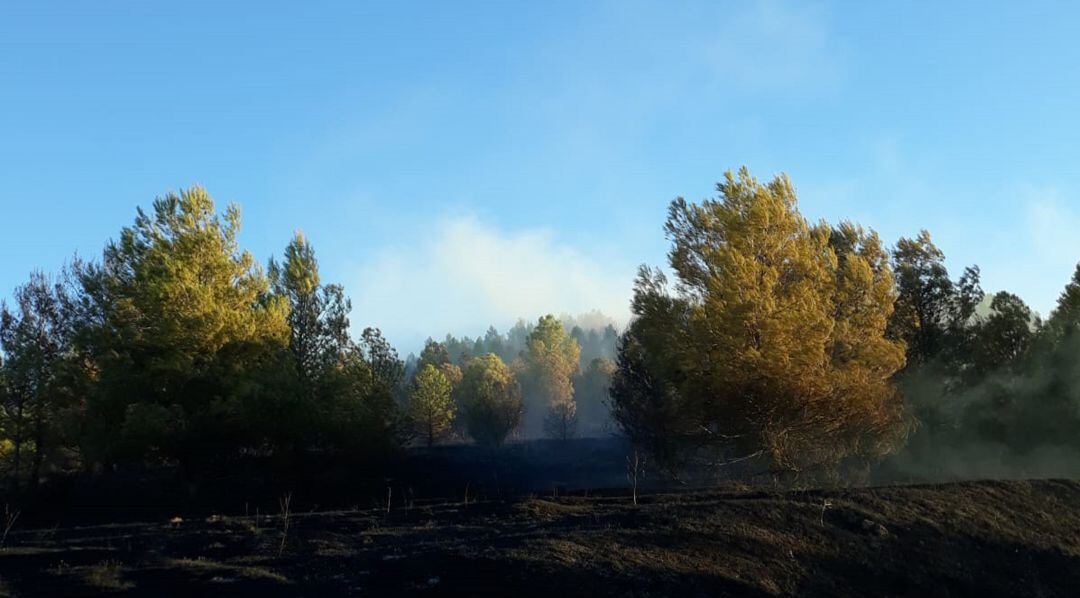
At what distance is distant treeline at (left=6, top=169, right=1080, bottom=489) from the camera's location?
2058cm

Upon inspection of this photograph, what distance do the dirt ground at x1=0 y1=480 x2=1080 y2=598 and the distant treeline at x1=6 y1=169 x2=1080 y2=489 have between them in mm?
4242

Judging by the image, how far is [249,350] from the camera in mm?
25547

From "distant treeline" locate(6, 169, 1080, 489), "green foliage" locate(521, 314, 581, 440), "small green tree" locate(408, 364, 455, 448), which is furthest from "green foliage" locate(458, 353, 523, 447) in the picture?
"green foliage" locate(521, 314, 581, 440)

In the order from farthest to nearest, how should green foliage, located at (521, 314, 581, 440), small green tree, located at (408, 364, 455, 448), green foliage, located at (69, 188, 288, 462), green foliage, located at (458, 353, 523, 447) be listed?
green foliage, located at (521, 314, 581, 440), green foliage, located at (458, 353, 523, 447), small green tree, located at (408, 364, 455, 448), green foliage, located at (69, 188, 288, 462)

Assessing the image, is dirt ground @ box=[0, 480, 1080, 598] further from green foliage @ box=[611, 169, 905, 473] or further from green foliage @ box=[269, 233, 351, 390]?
green foliage @ box=[269, 233, 351, 390]

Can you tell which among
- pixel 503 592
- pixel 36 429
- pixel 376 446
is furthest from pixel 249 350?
pixel 503 592

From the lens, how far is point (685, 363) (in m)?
20.5

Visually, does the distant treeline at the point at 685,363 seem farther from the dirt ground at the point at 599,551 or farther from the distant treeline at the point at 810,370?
the dirt ground at the point at 599,551

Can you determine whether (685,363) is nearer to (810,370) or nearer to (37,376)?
(810,370)

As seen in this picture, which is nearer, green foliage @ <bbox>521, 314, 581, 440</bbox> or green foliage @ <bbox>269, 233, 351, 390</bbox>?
green foliage @ <bbox>269, 233, 351, 390</bbox>

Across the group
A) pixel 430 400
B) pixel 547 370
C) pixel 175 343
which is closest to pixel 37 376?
pixel 175 343

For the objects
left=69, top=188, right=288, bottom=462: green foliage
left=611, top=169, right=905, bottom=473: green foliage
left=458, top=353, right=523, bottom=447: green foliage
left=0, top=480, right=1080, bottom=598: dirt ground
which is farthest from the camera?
left=458, top=353, right=523, bottom=447: green foliage

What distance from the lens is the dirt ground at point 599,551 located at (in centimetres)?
1021

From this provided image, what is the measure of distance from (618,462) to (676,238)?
23403 millimetres
